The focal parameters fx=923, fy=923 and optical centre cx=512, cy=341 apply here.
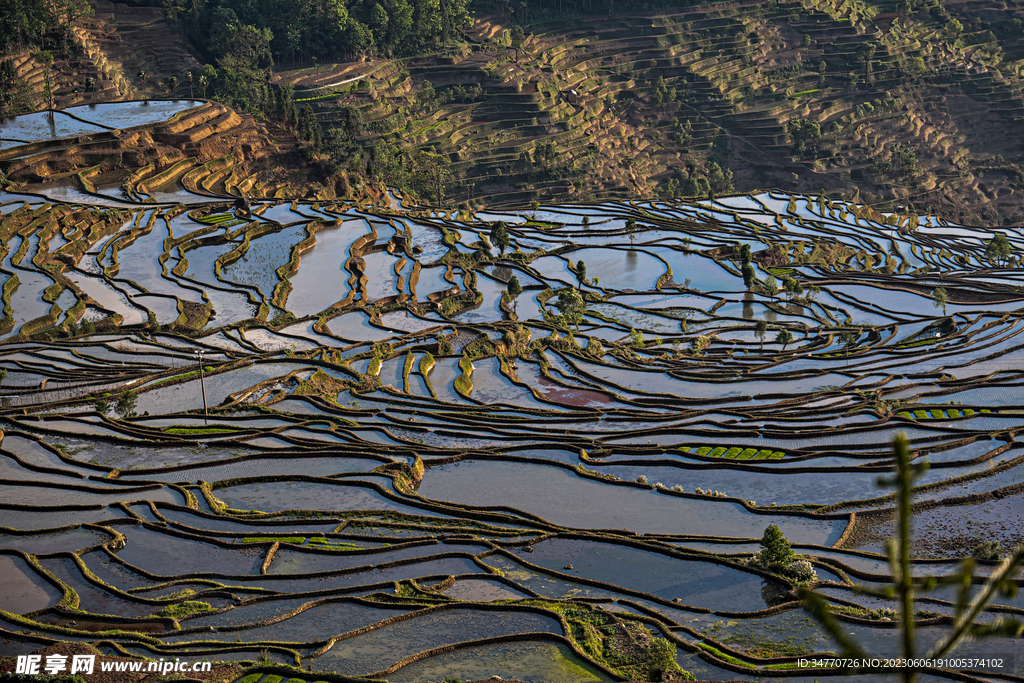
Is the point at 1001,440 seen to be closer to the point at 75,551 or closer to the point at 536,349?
the point at 536,349

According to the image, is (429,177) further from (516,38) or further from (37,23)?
(37,23)

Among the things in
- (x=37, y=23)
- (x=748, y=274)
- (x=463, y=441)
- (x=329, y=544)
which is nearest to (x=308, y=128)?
(x=37, y=23)

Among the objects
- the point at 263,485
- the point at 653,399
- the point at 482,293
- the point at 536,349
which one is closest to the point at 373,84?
the point at 482,293

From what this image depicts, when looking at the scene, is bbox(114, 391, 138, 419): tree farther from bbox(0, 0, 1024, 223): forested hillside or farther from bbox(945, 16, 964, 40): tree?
bbox(945, 16, 964, 40): tree

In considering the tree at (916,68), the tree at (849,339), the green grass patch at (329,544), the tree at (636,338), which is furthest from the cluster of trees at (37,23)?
the tree at (916,68)

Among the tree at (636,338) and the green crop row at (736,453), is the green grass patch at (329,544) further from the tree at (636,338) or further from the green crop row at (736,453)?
the tree at (636,338)

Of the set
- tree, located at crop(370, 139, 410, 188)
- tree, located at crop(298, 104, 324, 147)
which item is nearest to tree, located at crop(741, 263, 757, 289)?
tree, located at crop(298, 104, 324, 147)

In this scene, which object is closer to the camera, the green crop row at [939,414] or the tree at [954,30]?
the green crop row at [939,414]

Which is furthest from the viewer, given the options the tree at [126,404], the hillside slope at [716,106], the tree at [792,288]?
the hillside slope at [716,106]
